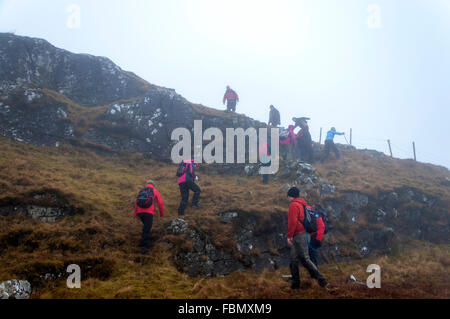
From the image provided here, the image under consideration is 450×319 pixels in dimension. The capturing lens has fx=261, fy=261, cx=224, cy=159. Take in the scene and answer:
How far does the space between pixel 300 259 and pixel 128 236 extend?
6.64 m

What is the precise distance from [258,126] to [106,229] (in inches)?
680

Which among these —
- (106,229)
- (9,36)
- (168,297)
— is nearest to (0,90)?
(9,36)

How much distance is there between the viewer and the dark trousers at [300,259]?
7.53m

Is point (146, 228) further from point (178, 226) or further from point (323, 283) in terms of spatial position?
point (323, 283)

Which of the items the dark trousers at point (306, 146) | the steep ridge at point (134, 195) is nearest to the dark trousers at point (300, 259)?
the steep ridge at point (134, 195)

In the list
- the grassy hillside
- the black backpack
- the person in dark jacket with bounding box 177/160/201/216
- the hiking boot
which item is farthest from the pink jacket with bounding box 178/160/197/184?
the hiking boot

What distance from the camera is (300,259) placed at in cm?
761

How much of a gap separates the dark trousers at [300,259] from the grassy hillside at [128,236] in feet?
1.30

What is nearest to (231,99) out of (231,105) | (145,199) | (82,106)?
(231,105)

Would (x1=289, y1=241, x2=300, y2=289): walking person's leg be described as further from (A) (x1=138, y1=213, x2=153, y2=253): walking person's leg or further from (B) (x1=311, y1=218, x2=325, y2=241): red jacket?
(A) (x1=138, y1=213, x2=153, y2=253): walking person's leg

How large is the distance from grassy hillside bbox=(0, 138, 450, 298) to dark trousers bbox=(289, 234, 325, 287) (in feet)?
1.30

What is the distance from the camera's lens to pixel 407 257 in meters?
12.7

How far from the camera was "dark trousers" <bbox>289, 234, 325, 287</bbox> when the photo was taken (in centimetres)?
753
